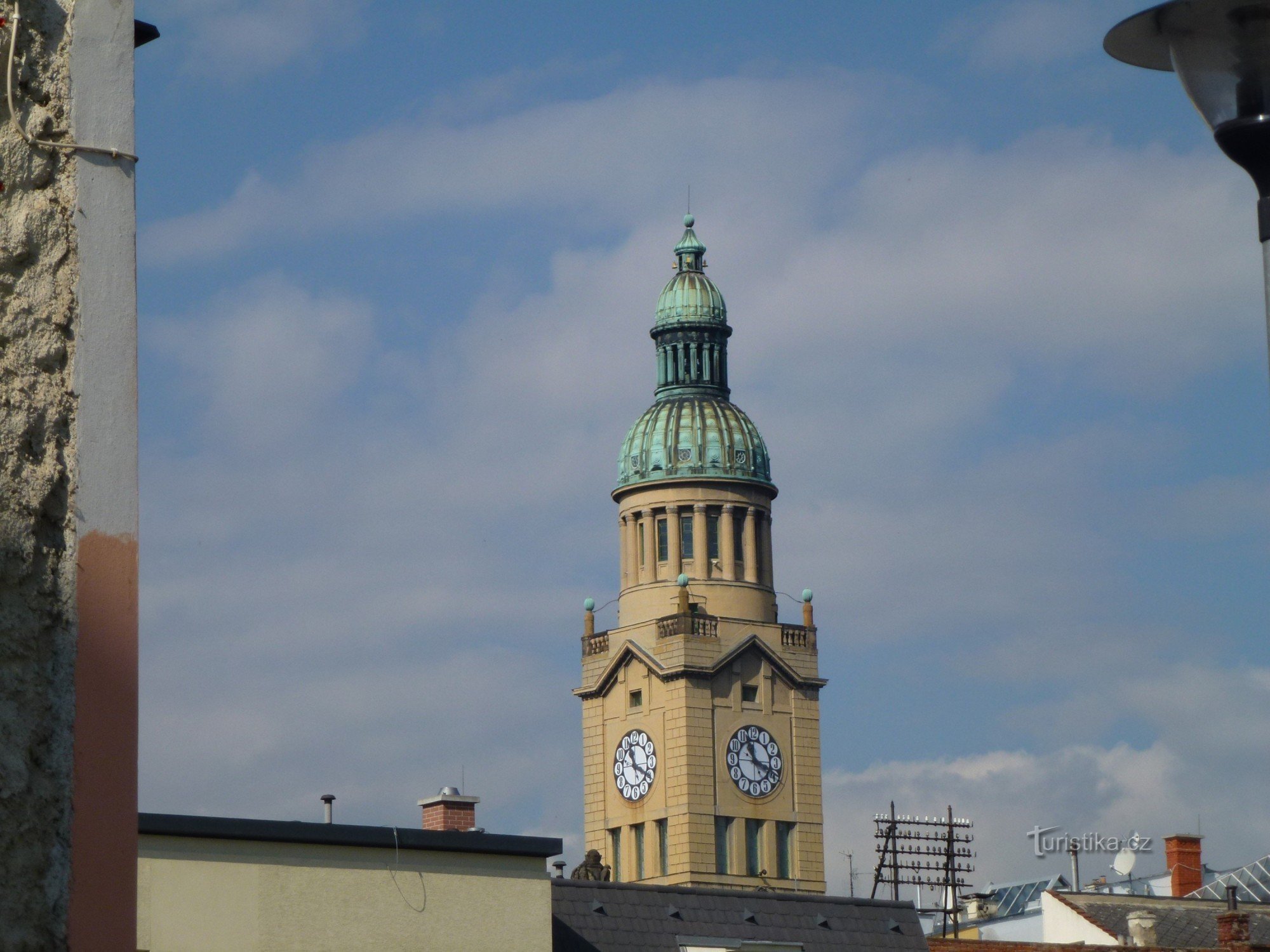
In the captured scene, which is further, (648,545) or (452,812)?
(648,545)

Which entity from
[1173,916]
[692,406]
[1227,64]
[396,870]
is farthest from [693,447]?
[1227,64]

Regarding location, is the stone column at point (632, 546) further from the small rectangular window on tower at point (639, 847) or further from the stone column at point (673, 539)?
the small rectangular window on tower at point (639, 847)

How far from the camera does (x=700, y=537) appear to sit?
98.1 meters

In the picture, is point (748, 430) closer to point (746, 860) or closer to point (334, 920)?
point (746, 860)

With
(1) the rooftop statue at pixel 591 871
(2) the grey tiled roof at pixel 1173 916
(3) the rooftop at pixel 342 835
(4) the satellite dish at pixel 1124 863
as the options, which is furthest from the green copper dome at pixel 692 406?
(3) the rooftop at pixel 342 835

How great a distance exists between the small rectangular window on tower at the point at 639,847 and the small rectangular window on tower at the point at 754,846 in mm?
4155

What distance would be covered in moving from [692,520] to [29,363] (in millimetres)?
91891

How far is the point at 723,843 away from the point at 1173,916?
50.5 meters

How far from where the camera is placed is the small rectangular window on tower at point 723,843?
308ft

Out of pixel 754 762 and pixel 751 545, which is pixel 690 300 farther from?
pixel 754 762

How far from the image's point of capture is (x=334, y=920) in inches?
930

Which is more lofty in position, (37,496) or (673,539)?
(673,539)

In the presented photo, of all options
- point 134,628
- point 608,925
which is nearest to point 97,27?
point 134,628

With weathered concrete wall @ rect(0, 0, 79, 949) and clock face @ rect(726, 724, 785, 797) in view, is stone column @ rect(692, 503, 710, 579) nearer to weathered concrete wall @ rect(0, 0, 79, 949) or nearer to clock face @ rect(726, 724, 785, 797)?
clock face @ rect(726, 724, 785, 797)
